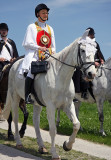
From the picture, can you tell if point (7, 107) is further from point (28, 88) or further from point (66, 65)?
point (66, 65)

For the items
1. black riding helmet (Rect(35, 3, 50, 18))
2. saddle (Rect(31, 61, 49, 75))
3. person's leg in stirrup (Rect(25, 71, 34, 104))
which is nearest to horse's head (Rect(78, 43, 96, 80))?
saddle (Rect(31, 61, 49, 75))

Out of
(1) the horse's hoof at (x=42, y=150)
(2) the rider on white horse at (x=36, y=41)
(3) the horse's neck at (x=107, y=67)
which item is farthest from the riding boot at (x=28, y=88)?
(3) the horse's neck at (x=107, y=67)

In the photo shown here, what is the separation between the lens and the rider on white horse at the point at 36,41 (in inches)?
297

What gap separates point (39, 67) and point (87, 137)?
3.19 m

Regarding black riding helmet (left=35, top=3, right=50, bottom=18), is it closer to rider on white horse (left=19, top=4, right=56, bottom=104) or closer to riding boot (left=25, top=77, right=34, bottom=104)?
rider on white horse (left=19, top=4, right=56, bottom=104)

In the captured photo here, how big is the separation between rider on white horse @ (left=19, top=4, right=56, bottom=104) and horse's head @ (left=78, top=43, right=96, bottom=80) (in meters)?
1.27

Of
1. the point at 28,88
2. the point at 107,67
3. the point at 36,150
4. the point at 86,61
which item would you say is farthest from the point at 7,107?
the point at 86,61

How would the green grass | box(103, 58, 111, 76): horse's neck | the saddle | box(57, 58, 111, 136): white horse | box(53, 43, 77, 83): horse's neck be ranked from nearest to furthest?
box(53, 43, 77, 83): horse's neck
the saddle
the green grass
box(57, 58, 111, 136): white horse
box(103, 58, 111, 76): horse's neck

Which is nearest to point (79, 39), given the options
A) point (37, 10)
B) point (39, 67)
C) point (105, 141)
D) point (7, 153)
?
point (39, 67)

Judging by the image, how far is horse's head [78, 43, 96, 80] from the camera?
623 cm

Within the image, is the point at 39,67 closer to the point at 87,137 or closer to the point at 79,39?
the point at 79,39

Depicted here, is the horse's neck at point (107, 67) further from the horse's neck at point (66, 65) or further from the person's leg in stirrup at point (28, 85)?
the horse's neck at point (66, 65)

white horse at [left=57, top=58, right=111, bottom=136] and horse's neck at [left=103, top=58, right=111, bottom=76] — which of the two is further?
horse's neck at [left=103, top=58, right=111, bottom=76]

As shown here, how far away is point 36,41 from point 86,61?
1.71 m
